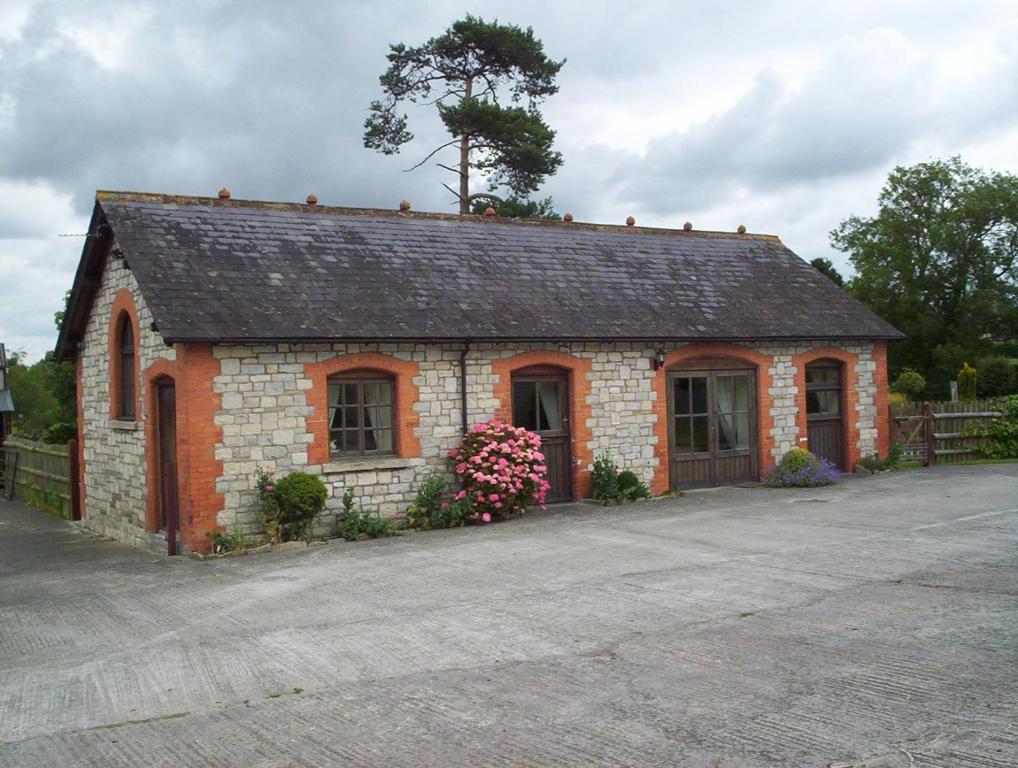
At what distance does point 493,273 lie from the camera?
1703 cm

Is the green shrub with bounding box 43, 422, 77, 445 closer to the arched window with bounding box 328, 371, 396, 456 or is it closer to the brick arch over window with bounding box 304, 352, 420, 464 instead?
the arched window with bounding box 328, 371, 396, 456

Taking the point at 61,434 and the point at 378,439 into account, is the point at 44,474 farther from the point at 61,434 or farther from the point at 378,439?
the point at 378,439

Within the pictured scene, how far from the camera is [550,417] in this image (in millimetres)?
16438

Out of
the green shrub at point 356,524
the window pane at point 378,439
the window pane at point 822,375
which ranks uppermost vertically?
the window pane at point 822,375

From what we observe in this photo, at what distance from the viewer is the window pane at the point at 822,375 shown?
19422 mm

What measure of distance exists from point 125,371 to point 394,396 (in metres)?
4.71

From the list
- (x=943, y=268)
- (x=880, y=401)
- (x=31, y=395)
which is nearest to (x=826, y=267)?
(x=943, y=268)

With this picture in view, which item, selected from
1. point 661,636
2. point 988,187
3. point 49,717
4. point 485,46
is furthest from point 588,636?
point 988,187

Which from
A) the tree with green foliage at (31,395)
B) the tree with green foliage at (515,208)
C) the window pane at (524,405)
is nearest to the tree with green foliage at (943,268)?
the tree with green foliage at (515,208)

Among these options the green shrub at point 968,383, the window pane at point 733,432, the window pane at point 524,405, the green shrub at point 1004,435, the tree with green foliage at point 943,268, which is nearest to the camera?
the window pane at point 524,405

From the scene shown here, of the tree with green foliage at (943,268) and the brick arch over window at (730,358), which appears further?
the tree with green foliage at (943,268)

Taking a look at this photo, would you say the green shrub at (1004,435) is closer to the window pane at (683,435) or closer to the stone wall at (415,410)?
the stone wall at (415,410)

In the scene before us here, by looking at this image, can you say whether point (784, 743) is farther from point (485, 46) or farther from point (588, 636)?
point (485, 46)

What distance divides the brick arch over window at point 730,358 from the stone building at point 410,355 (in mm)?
38
